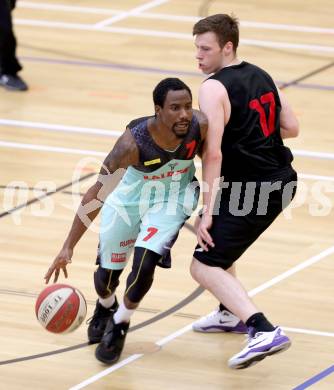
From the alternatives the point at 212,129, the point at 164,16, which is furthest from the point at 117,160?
the point at 164,16

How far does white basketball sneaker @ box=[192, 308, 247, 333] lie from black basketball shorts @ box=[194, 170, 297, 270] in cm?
69

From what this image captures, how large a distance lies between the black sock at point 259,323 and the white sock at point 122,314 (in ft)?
2.42

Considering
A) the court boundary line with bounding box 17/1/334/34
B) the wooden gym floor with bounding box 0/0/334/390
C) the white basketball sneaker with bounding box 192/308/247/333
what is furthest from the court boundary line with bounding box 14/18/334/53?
the white basketball sneaker with bounding box 192/308/247/333

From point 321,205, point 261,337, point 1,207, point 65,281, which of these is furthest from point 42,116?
point 261,337

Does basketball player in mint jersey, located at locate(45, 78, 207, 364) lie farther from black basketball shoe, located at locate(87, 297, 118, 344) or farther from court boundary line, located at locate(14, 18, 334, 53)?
court boundary line, located at locate(14, 18, 334, 53)

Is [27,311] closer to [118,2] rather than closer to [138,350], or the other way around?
[138,350]

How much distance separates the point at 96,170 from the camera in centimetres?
1098

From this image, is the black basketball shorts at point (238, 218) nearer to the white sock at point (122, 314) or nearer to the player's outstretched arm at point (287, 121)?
the player's outstretched arm at point (287, 121)

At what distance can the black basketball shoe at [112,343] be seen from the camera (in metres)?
7.12

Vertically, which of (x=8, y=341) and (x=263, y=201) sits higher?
(x=263, y=201)

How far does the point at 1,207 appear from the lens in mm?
9984

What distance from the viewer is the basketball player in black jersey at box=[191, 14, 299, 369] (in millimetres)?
6805

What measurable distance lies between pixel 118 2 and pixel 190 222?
872 centimetres

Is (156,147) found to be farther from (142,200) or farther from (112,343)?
(112,343)
